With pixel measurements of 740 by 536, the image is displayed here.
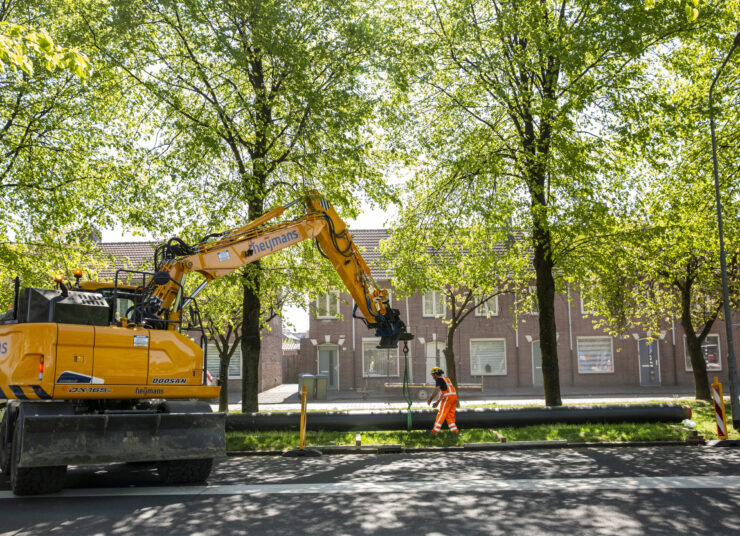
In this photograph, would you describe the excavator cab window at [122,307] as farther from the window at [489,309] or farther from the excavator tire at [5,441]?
the window at [489,309]

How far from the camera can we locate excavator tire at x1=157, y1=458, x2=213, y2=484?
338 inches

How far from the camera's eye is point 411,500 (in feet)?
23.5

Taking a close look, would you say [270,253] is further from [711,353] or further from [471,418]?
[711,353]

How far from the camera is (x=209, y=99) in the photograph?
616 inches

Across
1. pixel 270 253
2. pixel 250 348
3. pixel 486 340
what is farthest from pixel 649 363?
pixel 270 253

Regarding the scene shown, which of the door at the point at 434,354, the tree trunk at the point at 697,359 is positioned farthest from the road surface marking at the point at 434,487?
the door at the point at 434,354

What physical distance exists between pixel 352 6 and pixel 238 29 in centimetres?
294

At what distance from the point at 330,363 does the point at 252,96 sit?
874 inches

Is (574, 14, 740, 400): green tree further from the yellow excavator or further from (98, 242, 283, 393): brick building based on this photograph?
(98, 242, 283, 393): brick building

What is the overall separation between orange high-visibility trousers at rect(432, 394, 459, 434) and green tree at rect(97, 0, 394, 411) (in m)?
5.28

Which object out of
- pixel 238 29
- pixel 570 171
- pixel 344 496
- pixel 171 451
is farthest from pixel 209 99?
pixel 344 496

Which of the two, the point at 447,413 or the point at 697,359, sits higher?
the point at 697,359

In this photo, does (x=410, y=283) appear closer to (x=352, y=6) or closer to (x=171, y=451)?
(x=352, y=6)

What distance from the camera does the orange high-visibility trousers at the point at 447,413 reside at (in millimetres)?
13289
